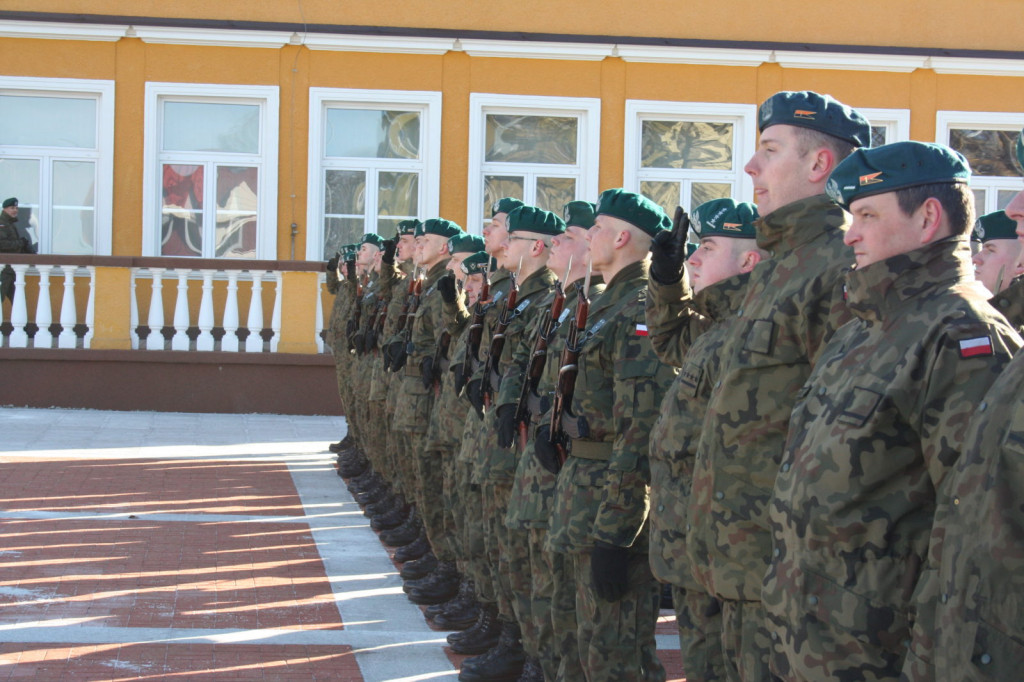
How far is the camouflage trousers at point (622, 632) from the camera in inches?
160

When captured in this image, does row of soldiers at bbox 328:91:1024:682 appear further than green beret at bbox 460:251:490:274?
No

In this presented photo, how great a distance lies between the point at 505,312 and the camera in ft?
18.9

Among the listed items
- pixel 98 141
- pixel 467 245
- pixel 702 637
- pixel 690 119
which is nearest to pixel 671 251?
pixel 702 637

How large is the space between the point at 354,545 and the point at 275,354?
7.36 m

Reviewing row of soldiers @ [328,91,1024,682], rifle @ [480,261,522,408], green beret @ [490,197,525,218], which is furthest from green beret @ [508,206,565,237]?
green beret @ [490,197,525,218]

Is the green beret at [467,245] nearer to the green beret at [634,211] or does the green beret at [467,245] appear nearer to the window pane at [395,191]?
the green beret at [634,211]

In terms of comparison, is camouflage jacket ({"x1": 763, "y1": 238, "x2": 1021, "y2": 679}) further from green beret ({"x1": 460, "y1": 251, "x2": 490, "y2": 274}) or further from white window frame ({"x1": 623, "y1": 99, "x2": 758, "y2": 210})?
white window frame ({"x1": 623, "y1": 99, "x2": 758, "y2": 210})

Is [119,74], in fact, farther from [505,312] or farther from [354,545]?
[505,312]

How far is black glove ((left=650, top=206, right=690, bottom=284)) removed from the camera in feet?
12.1

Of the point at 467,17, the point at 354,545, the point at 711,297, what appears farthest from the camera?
the point at 467,17

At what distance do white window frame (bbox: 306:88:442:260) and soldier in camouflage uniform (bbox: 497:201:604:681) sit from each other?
437 inches

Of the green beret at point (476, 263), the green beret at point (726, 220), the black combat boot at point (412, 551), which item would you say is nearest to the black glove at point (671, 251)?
the green beret at point (726, 220)

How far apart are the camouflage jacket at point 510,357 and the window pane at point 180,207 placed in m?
10.8

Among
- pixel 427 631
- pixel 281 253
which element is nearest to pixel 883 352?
pixel 427 631
